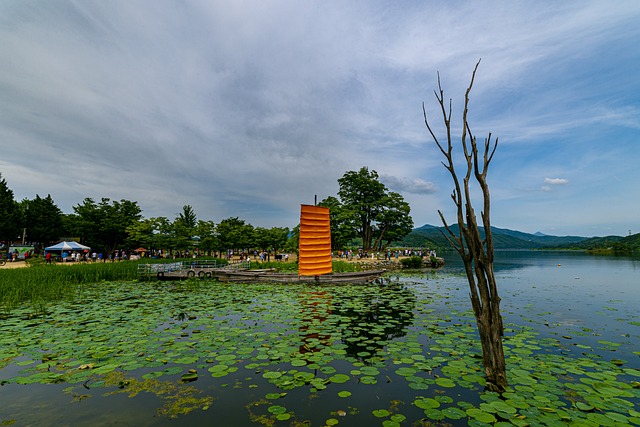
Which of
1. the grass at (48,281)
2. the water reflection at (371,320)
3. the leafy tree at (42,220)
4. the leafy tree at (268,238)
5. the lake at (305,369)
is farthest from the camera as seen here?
the leafy tree at (268,238)

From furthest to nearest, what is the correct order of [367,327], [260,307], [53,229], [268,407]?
1. [53,229]
2. [260,307]
3. [367,327]
4. [268,407]

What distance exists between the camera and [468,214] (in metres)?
4.44

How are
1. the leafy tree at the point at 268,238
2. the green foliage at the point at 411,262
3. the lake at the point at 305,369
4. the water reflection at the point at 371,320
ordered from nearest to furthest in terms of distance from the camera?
the lake at the point at 305,369, the water reflection at the point at 371,320, the green foliage at the point at 411,262, the leafy tree at the point at 268,238

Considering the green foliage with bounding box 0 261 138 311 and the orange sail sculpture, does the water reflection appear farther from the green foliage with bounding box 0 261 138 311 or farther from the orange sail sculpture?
the green foliage with bounding box 0 261 138 311

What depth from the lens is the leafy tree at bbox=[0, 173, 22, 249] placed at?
113ft

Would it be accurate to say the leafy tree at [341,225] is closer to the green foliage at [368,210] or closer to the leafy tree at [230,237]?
the green foliage at [368,210]

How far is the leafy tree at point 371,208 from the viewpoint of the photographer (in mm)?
40656

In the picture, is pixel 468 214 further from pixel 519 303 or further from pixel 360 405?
pixel 519 303

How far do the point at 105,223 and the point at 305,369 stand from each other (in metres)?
43.6

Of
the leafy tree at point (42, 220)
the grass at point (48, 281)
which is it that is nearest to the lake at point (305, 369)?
the grass at point (48, 281)

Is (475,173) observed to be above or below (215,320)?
above

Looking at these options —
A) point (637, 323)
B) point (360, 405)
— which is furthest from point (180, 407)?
point (637, 323)

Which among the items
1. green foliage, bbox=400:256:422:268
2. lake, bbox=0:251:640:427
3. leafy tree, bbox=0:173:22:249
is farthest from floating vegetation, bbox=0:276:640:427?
leafy tree, bbox=0:173:22:249

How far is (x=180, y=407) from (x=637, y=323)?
12.1 m
